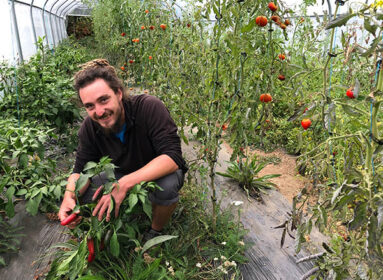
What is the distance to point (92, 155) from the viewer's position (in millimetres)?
1747

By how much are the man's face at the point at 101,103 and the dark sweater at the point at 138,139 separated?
0.11 meters

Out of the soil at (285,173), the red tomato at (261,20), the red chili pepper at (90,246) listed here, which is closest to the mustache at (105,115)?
the red chili pepper at (90,246)

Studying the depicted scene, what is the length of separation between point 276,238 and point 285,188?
2.83 ft

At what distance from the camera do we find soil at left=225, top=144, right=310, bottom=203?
8.71 feet

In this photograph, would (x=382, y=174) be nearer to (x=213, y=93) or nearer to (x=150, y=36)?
(x=213, y=93)

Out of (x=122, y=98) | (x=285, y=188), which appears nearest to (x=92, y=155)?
(x=122, y=98)

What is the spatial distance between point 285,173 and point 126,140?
190cm

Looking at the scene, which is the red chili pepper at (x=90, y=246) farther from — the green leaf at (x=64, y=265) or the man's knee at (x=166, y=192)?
the man's knee at (x=166, y=192)

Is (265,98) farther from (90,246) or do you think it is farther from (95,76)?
(90,246)

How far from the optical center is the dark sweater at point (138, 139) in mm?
1602

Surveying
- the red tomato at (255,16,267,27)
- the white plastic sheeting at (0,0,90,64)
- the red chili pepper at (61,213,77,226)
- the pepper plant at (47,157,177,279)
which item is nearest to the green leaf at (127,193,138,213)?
the pepper plant at (47,157,177,279)

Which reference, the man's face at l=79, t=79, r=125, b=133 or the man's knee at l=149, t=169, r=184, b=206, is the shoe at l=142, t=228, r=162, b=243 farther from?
the man's face at l=79, t=79, r=125, b=133

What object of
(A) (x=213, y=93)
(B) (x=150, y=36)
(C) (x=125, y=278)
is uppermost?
(B) (x=150, y=36)

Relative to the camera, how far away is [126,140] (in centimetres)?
168
